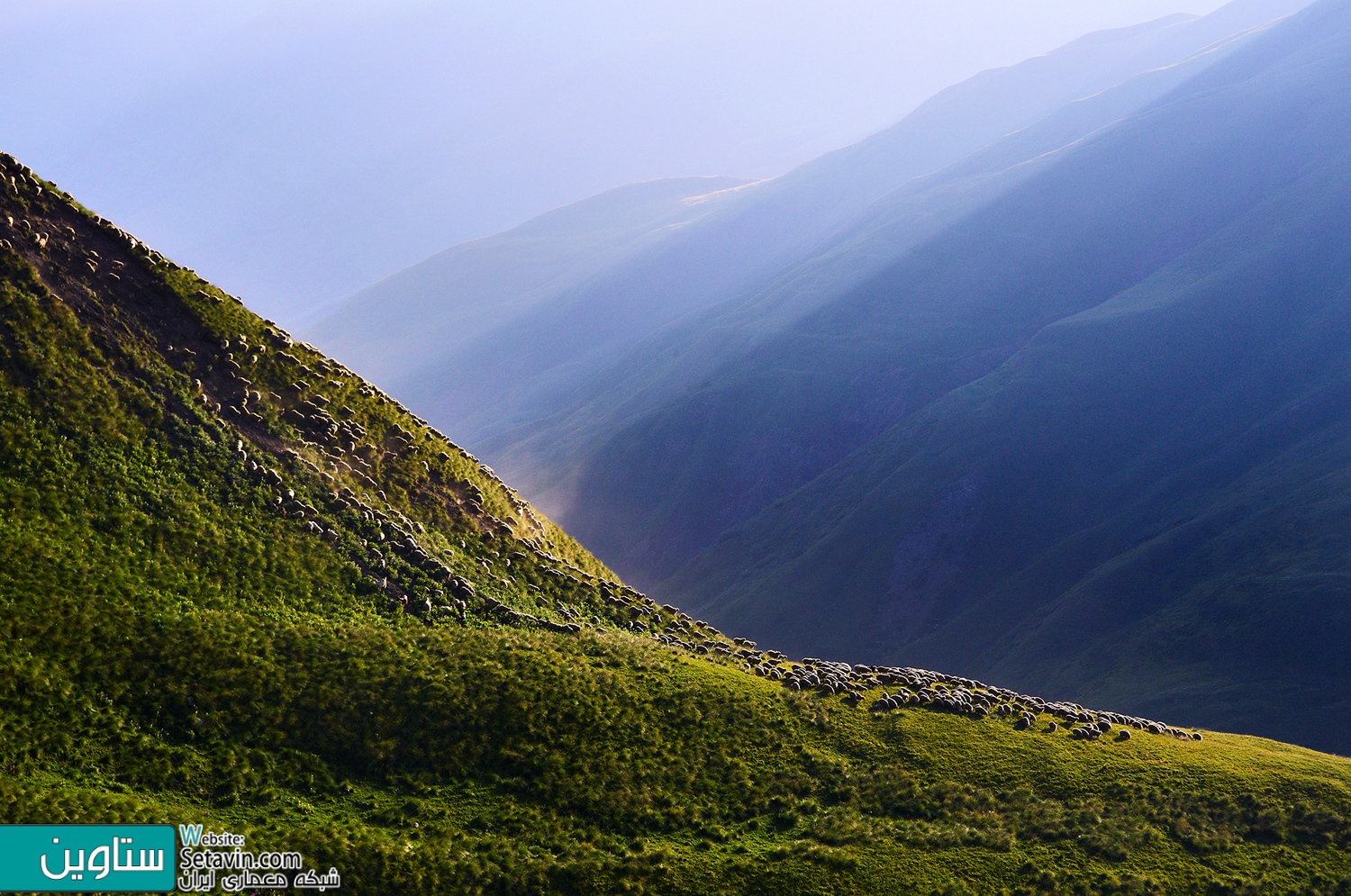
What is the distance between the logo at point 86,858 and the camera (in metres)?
23.6

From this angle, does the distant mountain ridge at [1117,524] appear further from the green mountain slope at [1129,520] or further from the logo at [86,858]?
the logo at [86,858]

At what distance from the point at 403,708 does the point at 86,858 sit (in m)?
12.2

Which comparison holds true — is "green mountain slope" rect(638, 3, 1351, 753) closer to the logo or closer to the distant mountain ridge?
the distant mountain ridge

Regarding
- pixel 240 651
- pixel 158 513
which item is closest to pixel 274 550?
pixel 158 513

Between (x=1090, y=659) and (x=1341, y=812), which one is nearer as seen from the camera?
(x=1341, y=812)

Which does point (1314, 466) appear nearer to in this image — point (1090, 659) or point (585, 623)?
point (1090, 659)

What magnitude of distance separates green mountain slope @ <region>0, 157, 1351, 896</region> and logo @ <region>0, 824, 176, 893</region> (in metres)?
0.82

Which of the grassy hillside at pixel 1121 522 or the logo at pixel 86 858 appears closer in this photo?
the logo at pixel 86 858

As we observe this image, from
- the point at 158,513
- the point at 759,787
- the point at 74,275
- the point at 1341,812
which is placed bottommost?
the point at 1341,812

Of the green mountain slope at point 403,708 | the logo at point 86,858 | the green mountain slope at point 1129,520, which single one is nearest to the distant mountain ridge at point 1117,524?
the green mountain slope at point 1129,520

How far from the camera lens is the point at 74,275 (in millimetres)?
45750

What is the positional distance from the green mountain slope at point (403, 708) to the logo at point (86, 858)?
0.82m

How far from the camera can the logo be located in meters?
23.6

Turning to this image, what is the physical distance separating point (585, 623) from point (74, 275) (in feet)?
108
